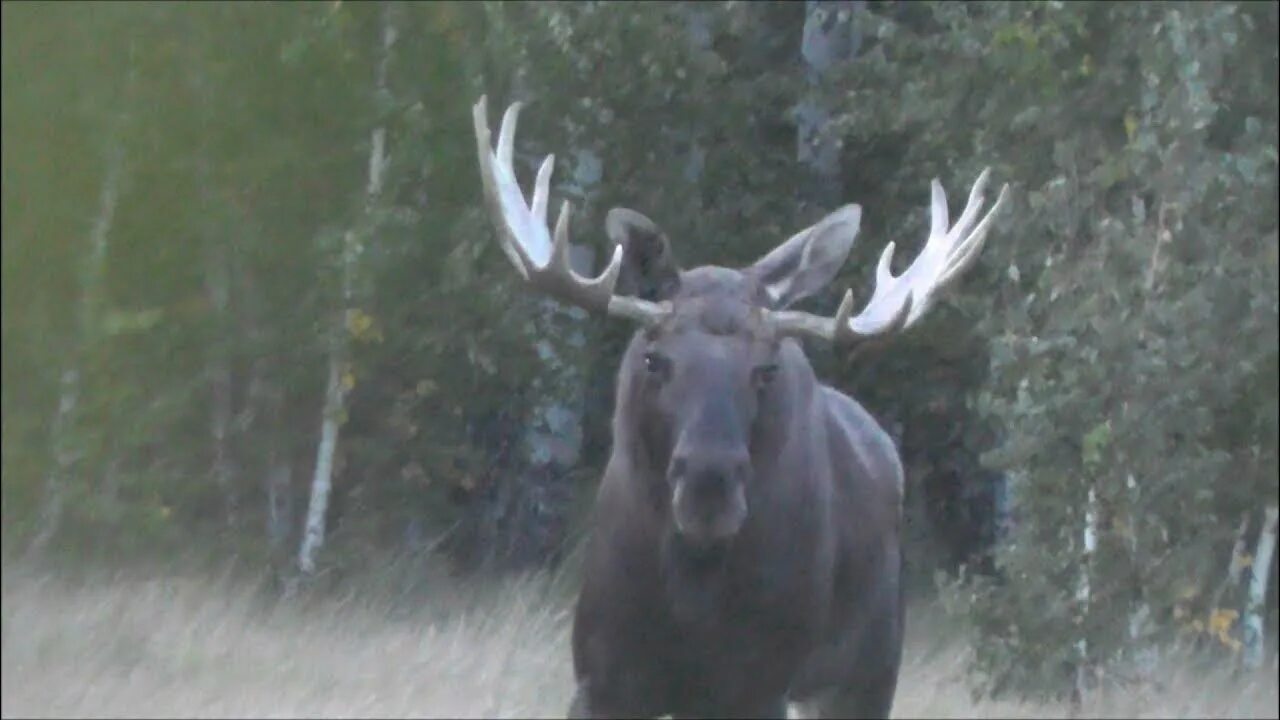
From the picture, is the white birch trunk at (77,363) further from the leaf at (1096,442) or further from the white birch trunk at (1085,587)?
the white birch trunk at (1085,587)

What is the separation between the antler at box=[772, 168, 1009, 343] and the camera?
309 inches

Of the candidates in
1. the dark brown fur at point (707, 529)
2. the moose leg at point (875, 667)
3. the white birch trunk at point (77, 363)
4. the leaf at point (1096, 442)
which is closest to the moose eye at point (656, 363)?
the dark brown fur at point (707, 529)

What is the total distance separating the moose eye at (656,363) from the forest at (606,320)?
1.86 m

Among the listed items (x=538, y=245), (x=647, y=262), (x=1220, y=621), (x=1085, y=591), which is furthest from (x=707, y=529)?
(x=1220, y=621)

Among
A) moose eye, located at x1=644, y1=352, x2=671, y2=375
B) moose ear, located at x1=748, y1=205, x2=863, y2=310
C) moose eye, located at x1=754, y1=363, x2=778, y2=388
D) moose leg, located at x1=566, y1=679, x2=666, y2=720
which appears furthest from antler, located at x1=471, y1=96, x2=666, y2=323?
moose leg, located at x1=566, y1=679, x2=666, y2=720

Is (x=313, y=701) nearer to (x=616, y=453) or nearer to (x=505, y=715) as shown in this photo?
(x=505, y=715)

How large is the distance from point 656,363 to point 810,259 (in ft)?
3.21

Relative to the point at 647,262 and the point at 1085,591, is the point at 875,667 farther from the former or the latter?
the point at 1085,591

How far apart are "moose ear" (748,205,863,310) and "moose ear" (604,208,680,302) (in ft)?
1.25

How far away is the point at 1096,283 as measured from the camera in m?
12.7

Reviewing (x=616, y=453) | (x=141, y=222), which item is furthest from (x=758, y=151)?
(x=616, y=453)

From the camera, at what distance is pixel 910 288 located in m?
8.41

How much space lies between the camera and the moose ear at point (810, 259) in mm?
8211

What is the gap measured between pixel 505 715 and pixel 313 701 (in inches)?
32.2
